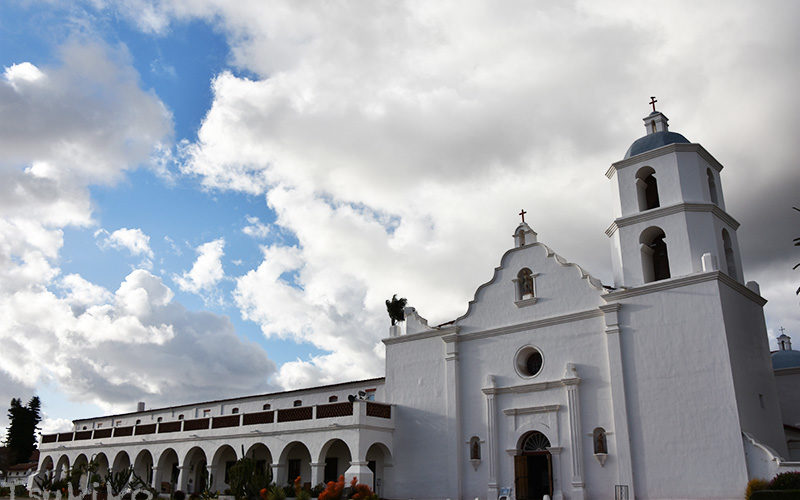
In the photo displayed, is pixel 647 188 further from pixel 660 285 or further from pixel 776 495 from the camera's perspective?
pixel 776 495

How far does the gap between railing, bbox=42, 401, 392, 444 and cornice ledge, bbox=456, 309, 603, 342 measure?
4962mm

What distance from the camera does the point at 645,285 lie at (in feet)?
75.7

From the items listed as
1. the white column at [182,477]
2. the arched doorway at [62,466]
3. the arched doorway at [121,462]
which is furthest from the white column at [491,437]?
the arched doorway at [62,466]

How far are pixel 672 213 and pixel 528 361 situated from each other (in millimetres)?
7860

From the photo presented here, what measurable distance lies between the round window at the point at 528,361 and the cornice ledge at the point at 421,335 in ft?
10.6

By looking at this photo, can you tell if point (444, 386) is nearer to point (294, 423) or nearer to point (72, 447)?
point (294, 423)

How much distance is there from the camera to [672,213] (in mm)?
23500

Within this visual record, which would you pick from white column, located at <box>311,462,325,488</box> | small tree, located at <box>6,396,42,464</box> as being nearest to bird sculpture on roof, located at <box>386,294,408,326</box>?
white column, located at <box>311,462,325,488</box>

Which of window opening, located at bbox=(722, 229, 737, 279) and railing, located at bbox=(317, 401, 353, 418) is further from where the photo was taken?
railing, located at bbox=(317, 401, 353, 418)

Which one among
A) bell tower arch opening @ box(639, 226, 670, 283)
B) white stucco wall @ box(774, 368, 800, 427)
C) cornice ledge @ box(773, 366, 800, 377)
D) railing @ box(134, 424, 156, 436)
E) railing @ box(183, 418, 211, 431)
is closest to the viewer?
bell tower arch opening @ box(639, 226, 670, 283)

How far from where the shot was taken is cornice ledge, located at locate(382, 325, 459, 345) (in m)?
28.1

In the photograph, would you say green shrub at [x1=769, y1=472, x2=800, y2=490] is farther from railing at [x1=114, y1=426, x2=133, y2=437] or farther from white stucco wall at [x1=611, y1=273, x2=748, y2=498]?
railing at [x1=114, y1=426, x2=133, y2=437]

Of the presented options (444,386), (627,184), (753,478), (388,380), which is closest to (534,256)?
(627,184)

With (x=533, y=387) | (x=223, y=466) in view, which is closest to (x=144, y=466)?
(x=223, y=466)
